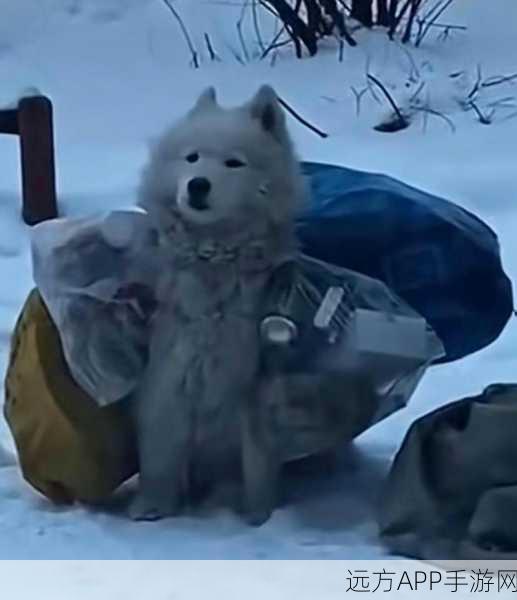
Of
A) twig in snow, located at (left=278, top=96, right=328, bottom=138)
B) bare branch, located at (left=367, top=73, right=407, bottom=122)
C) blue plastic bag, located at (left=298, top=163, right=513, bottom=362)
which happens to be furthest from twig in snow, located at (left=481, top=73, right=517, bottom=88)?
blue plastic bag, located at (left=298, top=163, right=513, bottom=362)

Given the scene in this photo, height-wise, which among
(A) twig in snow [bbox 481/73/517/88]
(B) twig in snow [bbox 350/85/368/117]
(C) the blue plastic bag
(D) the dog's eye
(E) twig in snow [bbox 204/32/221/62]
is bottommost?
(E) twig in snow [bbox 204/32/221/62]

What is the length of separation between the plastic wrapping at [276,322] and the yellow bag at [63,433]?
0.06 metres

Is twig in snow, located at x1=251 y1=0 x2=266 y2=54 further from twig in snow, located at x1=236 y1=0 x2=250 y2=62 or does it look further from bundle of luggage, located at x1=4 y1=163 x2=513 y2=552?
bundle of luggage, located at x1=4 y1=163 x2=513 y2=552

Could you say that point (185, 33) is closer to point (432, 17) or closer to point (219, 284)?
point (432, 17)

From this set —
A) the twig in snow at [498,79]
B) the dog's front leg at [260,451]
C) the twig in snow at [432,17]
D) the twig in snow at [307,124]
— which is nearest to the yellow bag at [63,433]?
the dog's front leg at [260,451]

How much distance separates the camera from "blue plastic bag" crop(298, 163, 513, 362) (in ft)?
10.5

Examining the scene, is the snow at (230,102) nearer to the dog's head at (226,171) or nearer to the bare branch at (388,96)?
the bare branch at (388,96)

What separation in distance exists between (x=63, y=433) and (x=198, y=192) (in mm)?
499

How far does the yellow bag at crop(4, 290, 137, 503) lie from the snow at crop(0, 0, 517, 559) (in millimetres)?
54

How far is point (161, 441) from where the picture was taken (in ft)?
9.82

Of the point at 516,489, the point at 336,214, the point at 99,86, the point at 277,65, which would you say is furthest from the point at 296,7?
the point at 516,489

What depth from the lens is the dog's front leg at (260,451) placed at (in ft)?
9.71

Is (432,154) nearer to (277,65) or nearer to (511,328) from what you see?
(277,65)

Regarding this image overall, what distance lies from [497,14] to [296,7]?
0.79m
